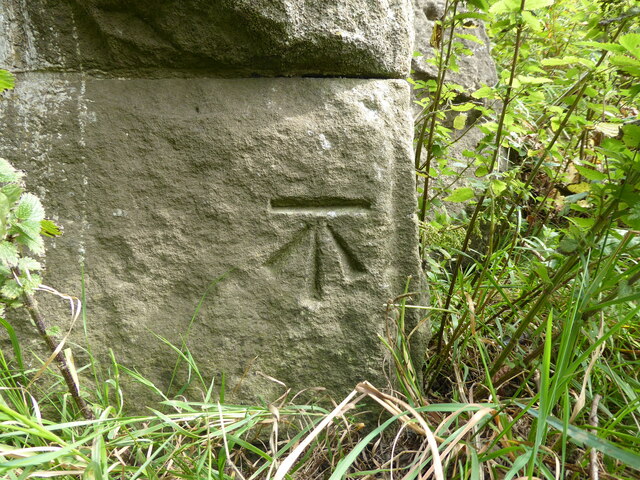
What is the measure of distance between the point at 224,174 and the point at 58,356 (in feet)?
1.67

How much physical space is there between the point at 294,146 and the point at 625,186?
694 millimetres

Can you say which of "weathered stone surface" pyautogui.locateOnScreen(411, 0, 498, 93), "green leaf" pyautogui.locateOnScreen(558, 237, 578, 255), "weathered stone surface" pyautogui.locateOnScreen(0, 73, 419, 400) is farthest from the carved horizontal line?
"weathered stone surface" pyautogui.locateOnScreen(411, 0, 498, 93)

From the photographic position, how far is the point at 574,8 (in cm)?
280

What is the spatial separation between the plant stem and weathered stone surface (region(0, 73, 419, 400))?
0.50 ft

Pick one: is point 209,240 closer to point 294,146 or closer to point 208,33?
point 294,146

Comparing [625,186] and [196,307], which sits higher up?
[625,186]

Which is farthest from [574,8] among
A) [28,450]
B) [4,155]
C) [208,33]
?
[28,450]

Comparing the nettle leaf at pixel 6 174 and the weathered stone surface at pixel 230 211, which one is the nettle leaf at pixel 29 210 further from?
the weathered stone surface at pixel 230 211

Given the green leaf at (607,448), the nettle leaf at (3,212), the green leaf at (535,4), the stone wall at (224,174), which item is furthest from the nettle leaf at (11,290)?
the green leaf at (535,4)

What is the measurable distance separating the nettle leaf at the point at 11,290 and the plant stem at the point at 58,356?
20mm

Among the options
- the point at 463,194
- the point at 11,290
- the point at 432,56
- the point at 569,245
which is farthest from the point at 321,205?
the point at 432,56

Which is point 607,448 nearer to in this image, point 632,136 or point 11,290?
point 632,136

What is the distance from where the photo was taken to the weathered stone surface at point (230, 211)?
1139mm

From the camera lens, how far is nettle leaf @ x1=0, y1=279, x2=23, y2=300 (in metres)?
0.90
